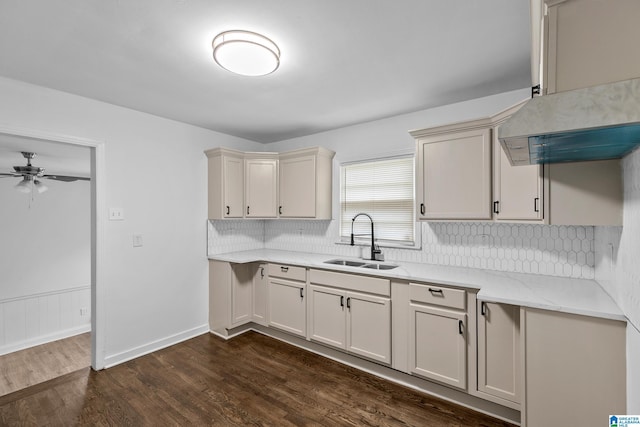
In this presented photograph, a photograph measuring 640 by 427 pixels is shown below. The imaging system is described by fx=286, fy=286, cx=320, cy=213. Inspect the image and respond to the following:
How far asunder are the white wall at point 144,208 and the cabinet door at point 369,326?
1.99 m

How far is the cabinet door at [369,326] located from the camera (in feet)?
8.19

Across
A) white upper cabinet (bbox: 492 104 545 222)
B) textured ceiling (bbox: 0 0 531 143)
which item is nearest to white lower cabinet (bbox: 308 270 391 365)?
white upper cabinet (bbox: 492 104 545 222)

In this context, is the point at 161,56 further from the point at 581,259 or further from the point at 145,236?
the point at 581,259

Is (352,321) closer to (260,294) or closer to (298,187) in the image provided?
(260,294)

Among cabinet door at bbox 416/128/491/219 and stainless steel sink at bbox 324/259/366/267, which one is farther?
stainless steel sink at bbox 324/259/366/267

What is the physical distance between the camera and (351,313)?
2.71m

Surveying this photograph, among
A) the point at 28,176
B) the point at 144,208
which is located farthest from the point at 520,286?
the point at 28,176

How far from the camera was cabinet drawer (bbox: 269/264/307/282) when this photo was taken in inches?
121

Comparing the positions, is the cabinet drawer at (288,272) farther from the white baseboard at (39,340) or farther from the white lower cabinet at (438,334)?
the white baseboard at (39,340)

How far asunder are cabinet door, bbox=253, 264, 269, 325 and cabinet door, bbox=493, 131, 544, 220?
8.18 ft

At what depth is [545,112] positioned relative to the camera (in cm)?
84

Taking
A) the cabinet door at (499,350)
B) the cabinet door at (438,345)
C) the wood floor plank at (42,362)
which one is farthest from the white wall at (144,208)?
the cabinet door at (499,350)

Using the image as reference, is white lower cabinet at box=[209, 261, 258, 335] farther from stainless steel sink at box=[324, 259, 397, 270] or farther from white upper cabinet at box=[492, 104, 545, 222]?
white upper cabinet at box=[492, 104, 545, 222]

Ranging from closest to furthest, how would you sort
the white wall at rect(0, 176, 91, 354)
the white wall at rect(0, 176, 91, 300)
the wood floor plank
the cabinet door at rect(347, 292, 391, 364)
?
the cabinet door at rect(347, 292, 391, 364)
the wood floor plank
the white wall at rect(0, 176, 91, 354)
the white wall at rect(0, 176, 91, 300)
